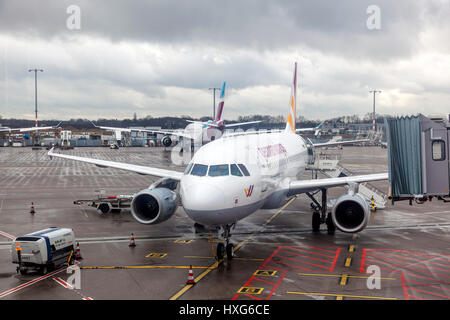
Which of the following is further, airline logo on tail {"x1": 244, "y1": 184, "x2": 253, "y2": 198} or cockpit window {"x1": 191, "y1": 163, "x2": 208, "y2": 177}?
airline logo on tail {"x1": 244, "y1": 184, "x2": 253, "y2": 198}

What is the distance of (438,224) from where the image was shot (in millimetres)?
25781

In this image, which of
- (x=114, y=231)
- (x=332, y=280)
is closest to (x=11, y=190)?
(x=114, y=231)

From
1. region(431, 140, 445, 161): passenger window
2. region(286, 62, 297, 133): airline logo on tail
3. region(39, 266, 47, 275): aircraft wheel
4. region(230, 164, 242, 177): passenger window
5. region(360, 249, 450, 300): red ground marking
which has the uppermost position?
region(286, 62, 297, 133): airline logo on tail

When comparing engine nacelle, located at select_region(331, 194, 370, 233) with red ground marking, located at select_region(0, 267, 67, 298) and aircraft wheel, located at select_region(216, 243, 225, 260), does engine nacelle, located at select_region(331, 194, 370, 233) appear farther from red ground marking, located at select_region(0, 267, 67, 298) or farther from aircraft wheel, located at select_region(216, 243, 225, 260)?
red ground marking, located at select_region(0, 267, 67, 298)

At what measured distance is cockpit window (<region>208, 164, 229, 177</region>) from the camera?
16.5 metres

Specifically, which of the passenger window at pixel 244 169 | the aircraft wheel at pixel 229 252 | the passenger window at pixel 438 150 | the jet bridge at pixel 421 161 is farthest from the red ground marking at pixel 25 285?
the passenger window at pixel 438 150

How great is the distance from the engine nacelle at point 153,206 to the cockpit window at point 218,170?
4.27 m

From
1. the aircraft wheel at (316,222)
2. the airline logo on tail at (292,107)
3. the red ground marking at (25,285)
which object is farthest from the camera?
the airline logo on tail at (292,107)

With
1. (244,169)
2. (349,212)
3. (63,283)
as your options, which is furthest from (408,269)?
(63,283)

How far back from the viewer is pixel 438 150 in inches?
653

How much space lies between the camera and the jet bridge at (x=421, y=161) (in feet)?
53.9

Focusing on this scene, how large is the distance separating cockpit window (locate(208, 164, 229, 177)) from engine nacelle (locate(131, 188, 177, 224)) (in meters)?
4.27

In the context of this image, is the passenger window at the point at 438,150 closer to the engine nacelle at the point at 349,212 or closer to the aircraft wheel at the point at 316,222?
the engine nacelle at the point at 349,212

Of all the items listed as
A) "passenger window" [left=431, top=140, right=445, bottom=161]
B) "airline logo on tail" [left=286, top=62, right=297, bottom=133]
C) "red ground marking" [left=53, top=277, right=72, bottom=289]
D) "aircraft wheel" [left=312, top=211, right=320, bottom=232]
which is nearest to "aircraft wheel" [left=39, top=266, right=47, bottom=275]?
"red ground marking" [left=53, top=277, right=72, bottom=289]
